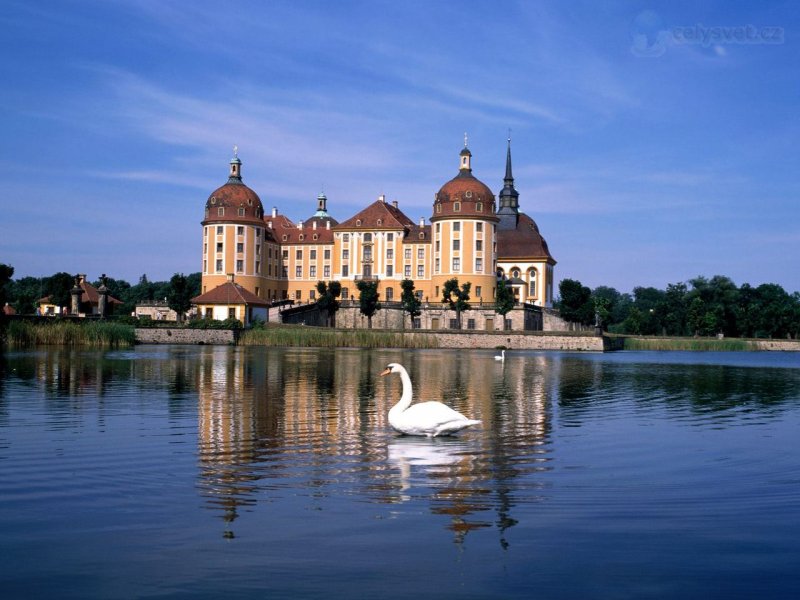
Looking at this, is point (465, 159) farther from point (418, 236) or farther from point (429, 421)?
point (429, 421)

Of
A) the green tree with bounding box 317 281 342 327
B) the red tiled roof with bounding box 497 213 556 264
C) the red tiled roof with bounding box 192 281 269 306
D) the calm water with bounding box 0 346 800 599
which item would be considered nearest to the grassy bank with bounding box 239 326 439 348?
the red tiled roof with bounding box 192 281 269 306

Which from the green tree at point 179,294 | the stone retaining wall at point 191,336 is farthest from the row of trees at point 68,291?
the stone retaining wall at point 191,336

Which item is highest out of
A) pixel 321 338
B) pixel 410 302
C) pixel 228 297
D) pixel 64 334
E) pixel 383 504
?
pixel 228 297

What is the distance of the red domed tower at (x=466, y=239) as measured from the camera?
102m

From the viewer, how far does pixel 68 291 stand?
307ft

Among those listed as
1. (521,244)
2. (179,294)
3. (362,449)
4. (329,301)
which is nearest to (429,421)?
(362,449)

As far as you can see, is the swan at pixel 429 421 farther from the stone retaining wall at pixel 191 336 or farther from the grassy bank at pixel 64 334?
the stone retaining wall at pixel 191 336

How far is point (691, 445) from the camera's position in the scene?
15.2 meters

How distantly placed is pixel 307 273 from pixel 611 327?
219 feet

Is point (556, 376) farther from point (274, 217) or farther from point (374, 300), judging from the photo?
point (274, 217)

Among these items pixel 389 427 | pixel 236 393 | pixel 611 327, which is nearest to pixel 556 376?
pixel 236 393

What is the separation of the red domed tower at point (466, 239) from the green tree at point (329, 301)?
12427mm

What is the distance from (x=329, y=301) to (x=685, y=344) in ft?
123

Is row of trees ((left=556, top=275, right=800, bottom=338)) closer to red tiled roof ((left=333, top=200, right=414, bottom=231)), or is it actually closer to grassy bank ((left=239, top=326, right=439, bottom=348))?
red tiled roof ((left=333, top=200, right=414, bottom=231))
